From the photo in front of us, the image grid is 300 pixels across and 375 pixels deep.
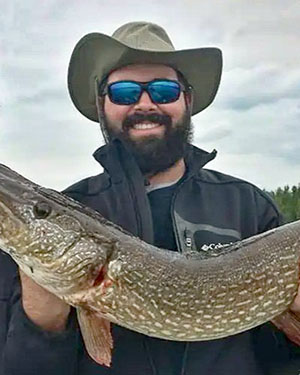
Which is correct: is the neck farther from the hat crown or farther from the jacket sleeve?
the jacket sleeve

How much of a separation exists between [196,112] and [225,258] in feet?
3.81

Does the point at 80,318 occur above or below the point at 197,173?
Answer: below

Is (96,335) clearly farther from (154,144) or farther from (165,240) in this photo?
(154,144)

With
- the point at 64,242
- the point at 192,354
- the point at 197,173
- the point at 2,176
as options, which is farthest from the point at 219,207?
the point at 2,176

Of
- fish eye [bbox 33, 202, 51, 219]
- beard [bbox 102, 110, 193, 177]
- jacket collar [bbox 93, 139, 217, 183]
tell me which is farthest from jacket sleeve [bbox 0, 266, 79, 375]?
beard [bbox 102, 110, 193, 177]

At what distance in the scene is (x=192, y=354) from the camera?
2500 millimetres

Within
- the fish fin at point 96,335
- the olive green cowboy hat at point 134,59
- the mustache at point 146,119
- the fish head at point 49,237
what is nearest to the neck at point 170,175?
the mustache at point 146,119

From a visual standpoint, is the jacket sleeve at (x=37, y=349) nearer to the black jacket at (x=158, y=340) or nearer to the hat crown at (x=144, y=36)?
the black jacket at (x=158, y=340)

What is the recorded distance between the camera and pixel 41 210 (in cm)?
221

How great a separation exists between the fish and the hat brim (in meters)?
0.85

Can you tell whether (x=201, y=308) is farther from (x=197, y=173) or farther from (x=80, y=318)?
(x=197, y=173)

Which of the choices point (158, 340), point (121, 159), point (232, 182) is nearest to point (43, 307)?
point (158, 340)

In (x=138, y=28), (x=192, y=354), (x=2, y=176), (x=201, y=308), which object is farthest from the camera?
(x=138, y=28)

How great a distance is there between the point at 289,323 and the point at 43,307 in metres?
0.84
